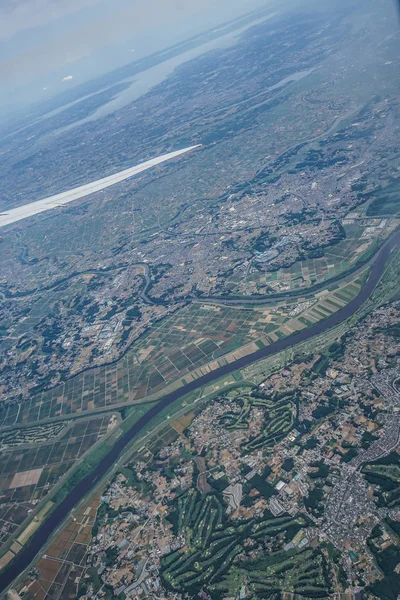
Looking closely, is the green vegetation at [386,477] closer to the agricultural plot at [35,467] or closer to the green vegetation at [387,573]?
the green vegetation at [387,573]

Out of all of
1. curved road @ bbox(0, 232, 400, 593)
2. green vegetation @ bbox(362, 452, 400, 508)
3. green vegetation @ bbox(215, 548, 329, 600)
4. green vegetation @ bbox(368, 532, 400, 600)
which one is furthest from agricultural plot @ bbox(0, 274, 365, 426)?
green vegetation @ bbox(368, 532, 400, 600)

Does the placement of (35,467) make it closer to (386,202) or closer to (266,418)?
(266,418)

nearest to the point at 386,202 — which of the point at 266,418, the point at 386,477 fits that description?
the point at 266,418

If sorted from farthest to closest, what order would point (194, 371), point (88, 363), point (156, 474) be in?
1. point (88, 363)
2. point (194, 371)
3. point (156, 474)

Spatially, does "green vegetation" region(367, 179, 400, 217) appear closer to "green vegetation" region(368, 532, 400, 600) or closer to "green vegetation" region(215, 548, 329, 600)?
"green vegetation" region(368, 532, 400, 600)

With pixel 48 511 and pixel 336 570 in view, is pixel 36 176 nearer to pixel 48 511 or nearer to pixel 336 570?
pixel 48 511

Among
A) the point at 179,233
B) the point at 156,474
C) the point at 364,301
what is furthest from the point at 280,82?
the point at 156,474

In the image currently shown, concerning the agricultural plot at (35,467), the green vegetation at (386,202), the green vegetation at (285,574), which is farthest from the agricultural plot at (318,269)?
the green vegetation at (285,574)
